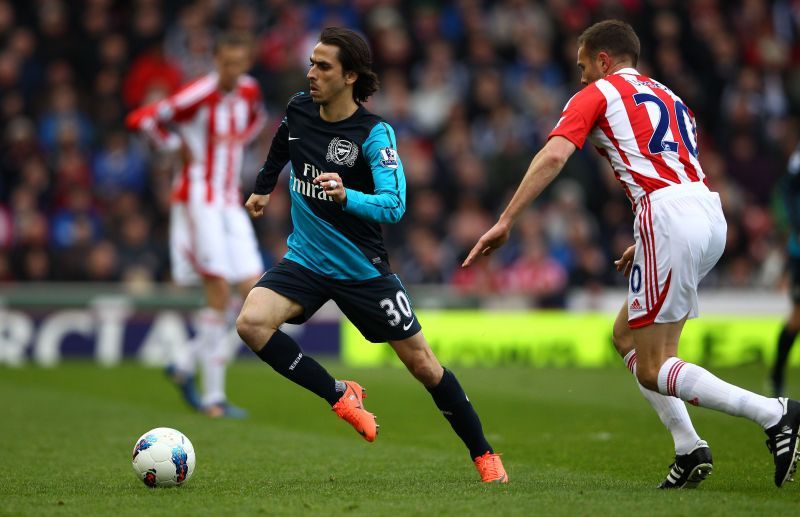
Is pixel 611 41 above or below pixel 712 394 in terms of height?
above

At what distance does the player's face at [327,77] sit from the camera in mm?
6699

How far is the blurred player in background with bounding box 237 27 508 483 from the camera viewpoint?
658 cm

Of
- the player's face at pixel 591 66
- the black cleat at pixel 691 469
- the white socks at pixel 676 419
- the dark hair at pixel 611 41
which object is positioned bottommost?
the black cleat at pixel 691 469

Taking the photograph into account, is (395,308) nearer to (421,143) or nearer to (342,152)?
(342,152)

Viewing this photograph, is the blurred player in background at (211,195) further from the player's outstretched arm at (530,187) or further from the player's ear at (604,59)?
the player's outstretched arm at (530,187)

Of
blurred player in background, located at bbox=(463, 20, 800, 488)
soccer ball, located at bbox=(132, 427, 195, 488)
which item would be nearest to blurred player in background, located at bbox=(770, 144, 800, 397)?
blurred player in background, located at bbox=(463, 20, 800, 488)

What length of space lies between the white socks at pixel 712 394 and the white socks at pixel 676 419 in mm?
383

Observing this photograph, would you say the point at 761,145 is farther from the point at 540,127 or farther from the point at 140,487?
the point at 140,487

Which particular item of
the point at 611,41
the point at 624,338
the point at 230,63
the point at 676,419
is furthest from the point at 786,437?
the point at 230,63

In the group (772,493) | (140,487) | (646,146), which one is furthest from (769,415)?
(140,487)

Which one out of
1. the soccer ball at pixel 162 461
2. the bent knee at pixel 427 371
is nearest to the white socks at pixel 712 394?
the bent knee at pixel 427 371

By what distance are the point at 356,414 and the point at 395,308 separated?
2.00 feet

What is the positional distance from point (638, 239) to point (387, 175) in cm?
135

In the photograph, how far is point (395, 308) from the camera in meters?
6.59
